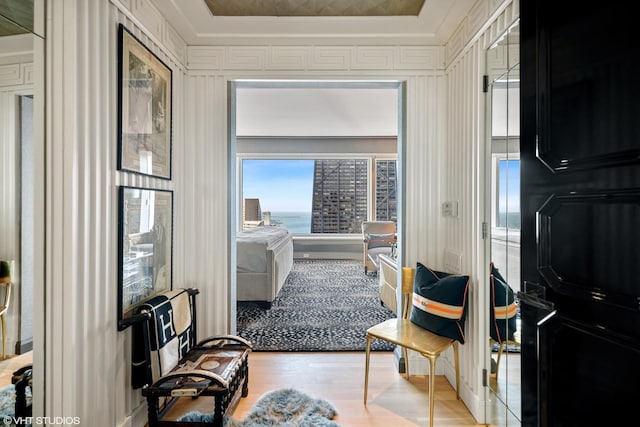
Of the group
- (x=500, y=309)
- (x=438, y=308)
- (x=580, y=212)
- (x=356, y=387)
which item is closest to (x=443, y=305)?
(x=438, y=308)

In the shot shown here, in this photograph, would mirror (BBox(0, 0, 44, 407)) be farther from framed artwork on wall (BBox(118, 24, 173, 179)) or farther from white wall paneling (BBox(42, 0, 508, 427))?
framed artwork on wall (BBox(118, 24, 173, 179))

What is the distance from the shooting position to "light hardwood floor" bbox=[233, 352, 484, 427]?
1943mm

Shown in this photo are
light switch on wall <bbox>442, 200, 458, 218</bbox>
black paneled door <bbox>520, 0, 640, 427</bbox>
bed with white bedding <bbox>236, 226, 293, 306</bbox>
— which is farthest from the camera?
bed with white bedding <bbox>236, 226, 293, 306</bbox>

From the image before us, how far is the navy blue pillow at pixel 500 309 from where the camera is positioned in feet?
5.39

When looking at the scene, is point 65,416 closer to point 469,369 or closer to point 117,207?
point 117,207

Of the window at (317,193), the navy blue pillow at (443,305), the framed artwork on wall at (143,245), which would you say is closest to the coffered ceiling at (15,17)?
the framed artwork on wall at (143,245)

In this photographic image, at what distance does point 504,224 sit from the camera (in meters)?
1.73

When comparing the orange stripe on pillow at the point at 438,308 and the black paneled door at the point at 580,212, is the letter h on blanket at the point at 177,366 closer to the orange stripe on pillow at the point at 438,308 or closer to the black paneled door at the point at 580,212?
the orange stripe on pillow at the point at 438,308

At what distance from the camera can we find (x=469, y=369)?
2.05 meters

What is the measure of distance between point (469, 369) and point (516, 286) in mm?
804

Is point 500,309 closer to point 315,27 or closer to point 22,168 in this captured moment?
point 315,27

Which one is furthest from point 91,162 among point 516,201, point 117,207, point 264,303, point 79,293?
point 264,303

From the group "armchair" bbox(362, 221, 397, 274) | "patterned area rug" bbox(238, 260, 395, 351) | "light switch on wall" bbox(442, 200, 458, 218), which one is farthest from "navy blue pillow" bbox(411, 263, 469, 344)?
"armchair" bbox(362, 221, 397, 274)

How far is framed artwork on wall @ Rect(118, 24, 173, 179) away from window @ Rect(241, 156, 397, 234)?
5.06 meters
